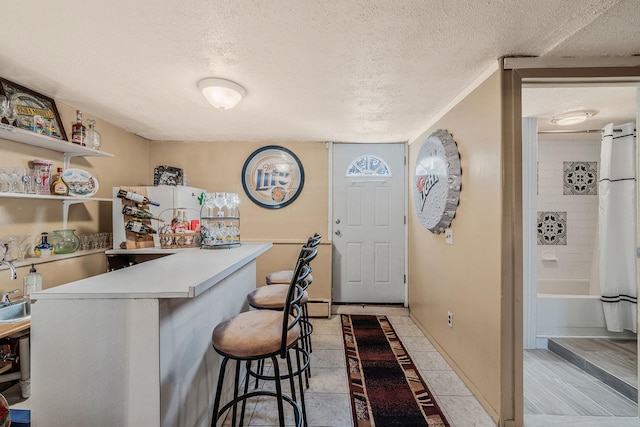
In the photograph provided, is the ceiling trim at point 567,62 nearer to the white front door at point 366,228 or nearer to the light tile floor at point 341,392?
the white front door at point 366,228

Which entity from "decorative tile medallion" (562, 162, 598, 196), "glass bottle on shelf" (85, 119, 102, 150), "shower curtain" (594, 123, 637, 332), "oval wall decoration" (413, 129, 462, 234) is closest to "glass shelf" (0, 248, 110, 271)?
"glass bottle on shelf" (85, 119, 102, 150)

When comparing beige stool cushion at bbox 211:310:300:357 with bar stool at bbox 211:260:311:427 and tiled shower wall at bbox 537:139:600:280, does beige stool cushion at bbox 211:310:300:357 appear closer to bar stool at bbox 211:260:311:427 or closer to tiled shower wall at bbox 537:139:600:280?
bar stool at bbox 211:260:311:427

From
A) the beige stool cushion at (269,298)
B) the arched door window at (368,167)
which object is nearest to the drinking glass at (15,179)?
the beige stool cushion at (269,298)

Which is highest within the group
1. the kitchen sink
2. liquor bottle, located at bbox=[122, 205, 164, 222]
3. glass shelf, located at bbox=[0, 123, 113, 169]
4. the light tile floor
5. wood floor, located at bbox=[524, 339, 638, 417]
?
glass shelf, located at bbox=[0, 123, 113, 169]

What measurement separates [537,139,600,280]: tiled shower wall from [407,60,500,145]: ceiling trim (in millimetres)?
1736

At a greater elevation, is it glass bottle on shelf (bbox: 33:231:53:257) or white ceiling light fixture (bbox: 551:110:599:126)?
white ceiling light fixture (bbox: 551:110:599:126)

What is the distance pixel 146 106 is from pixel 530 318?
13.3 feet

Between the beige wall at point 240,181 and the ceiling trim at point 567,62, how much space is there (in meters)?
2.23

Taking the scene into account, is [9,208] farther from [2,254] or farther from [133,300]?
[133,300]

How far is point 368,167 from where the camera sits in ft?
11.9

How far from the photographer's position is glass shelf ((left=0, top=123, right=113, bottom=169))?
1.79 m

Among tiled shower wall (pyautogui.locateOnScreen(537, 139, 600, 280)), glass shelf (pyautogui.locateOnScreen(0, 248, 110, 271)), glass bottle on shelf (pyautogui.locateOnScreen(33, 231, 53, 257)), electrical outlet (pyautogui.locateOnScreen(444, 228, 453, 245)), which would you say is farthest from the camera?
tiled shower wall (pyautogui.locateOnScreen(537, 139, 600, 280))

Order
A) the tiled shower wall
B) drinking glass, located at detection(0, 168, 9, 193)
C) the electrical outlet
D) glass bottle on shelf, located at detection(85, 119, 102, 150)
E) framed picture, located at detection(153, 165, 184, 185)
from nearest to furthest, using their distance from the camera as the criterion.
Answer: drinking glass, located at detection(0, 168, 9, 193)
the electrical outlet
glass bottle on shelf, located at detection(85, 119, 102, 150)
framed picture, located at detection(153, 165, 184, 185)
the tiled shower wall

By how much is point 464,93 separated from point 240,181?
2.67m
